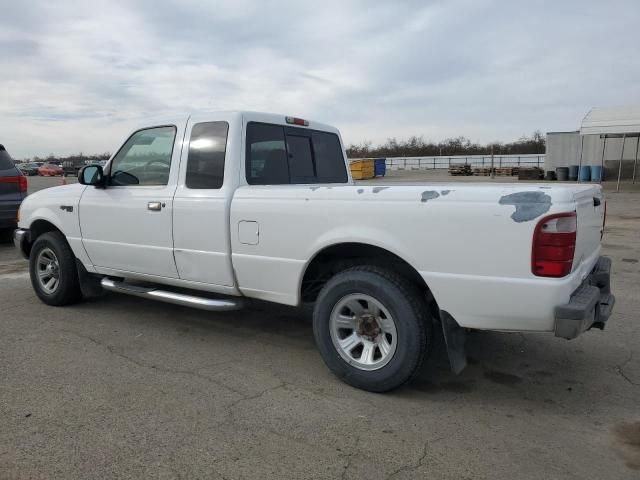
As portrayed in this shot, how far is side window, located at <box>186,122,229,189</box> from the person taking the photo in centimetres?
424

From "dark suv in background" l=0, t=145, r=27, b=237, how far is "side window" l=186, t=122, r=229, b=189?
648cm

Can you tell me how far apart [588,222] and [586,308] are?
71cm

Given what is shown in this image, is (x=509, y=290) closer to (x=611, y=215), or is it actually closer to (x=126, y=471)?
(x=126, y=471)

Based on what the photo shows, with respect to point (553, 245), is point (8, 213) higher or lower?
lower

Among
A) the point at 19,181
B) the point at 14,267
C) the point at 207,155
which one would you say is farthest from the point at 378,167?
the point at 207,155

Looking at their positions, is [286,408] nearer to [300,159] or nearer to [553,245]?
[553,245]

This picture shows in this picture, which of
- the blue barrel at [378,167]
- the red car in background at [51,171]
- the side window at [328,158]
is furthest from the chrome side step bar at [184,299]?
the red car in background at [51,171]

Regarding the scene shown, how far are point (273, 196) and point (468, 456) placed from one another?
7.01ft

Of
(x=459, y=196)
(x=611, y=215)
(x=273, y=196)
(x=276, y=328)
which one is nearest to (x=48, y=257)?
(x=276, y=328)

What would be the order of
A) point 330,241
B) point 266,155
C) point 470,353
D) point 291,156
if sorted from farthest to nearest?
point 291,156 < point 266,155 < point 470,353 < point 330,241

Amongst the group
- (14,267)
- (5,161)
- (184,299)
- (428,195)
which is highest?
(5,161)

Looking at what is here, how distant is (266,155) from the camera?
452 cm

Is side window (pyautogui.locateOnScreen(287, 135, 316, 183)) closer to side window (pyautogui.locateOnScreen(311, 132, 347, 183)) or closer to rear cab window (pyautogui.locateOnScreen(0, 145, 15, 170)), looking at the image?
side window (pyautogui.locateOnScreen(311, 132, 347, 183))

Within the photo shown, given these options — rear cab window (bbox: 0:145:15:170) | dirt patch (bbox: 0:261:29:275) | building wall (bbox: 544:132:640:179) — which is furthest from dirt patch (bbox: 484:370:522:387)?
building wall (bbox: 544:132:640:179)
